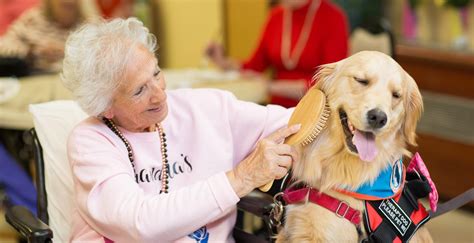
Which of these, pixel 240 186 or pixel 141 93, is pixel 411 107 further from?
pixel 141 93

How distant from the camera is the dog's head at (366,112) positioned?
1.38 meters

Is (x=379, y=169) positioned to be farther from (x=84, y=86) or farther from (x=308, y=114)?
(x=84, y=86)

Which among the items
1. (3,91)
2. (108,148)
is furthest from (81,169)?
(3,91)

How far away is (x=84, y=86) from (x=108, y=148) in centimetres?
16

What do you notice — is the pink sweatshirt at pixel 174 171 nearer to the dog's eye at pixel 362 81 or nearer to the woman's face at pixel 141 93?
the woman's face at pixel 141 93

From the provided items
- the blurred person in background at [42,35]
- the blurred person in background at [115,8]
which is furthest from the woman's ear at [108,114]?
the blurred person in background at [115,8]

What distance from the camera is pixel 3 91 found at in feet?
9.30

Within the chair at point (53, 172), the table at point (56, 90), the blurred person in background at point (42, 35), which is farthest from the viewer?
the blurred person in background at point (42, 35)

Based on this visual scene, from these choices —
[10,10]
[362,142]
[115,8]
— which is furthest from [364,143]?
[115,8]

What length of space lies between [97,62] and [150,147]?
0.24m

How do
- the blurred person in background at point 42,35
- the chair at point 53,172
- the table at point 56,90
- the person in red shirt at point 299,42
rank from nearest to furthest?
the chair at point 53,172 < the table at point 56,90 < the person in red shirt at point 299,42 < the blurred person in background at point 42,35

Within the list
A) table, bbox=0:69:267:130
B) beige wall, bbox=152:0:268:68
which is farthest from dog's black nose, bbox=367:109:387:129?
beige wall, bbox=152:0:268:68

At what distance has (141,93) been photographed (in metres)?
1.59

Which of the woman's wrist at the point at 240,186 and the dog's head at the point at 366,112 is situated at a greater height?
the dog's head at the point at 366,112
